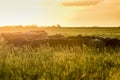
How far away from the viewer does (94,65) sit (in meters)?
7.77

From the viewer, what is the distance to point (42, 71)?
6.84 meters

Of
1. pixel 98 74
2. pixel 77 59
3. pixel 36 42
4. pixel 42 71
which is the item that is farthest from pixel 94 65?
pixel 36 42

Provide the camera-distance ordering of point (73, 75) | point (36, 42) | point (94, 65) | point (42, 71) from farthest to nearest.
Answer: point (36, 42), point (94, 65), point (42, 71), point (73, 75)

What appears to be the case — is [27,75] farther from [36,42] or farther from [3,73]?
[36,42]

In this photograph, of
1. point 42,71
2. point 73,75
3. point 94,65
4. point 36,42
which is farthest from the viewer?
point 36,42

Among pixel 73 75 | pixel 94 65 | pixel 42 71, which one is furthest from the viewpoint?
pixel 94 65

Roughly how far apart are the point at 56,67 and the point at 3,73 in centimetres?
137

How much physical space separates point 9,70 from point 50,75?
4.15ft

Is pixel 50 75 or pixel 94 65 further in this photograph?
pixel 94 65

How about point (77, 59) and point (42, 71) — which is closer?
point (42, 71)

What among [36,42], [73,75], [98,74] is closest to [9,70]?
[73,75]

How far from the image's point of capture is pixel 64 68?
698cm

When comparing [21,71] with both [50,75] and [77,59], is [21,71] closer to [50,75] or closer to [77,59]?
[50,75]

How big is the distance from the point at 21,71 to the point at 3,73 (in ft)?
1.55
